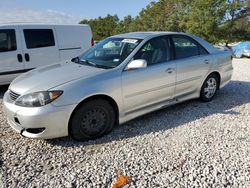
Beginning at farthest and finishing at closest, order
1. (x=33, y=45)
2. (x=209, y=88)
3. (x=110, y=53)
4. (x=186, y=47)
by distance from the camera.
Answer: (x=33, y=45)
(x=209, y=88)
(x=186, y=47)
(x=110, y=53)

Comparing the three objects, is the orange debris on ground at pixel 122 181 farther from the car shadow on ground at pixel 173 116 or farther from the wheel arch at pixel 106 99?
the wheel arch at pixel 106 99

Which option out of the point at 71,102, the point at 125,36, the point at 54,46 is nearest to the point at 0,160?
the point at 71,102

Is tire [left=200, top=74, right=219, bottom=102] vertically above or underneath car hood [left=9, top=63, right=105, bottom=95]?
underneath

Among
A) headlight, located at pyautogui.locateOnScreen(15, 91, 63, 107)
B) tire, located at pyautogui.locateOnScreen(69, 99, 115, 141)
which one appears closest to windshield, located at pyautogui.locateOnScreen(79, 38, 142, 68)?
tire, located at pyautogui.locateOnScreen(69, 99, 115, 141)

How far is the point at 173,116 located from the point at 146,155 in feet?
4.98

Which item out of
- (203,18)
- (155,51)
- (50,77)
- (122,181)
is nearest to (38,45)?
(50,77)

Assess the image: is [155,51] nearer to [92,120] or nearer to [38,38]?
[92,120]

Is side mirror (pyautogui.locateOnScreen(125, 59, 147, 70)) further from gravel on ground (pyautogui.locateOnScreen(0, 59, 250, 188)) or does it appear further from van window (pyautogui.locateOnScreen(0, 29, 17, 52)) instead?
van window (pyautogui.locateOnScreen(0, 29, 17, 52))

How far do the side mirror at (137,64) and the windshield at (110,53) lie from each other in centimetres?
17

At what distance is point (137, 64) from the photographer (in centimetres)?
389

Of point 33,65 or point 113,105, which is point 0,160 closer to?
point 113,105

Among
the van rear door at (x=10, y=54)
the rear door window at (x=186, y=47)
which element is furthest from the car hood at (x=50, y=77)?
the van rear door at (x=10, y=54)

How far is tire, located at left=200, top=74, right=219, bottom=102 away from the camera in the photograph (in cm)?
531

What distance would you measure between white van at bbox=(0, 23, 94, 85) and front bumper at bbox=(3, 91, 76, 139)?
3015 mm
